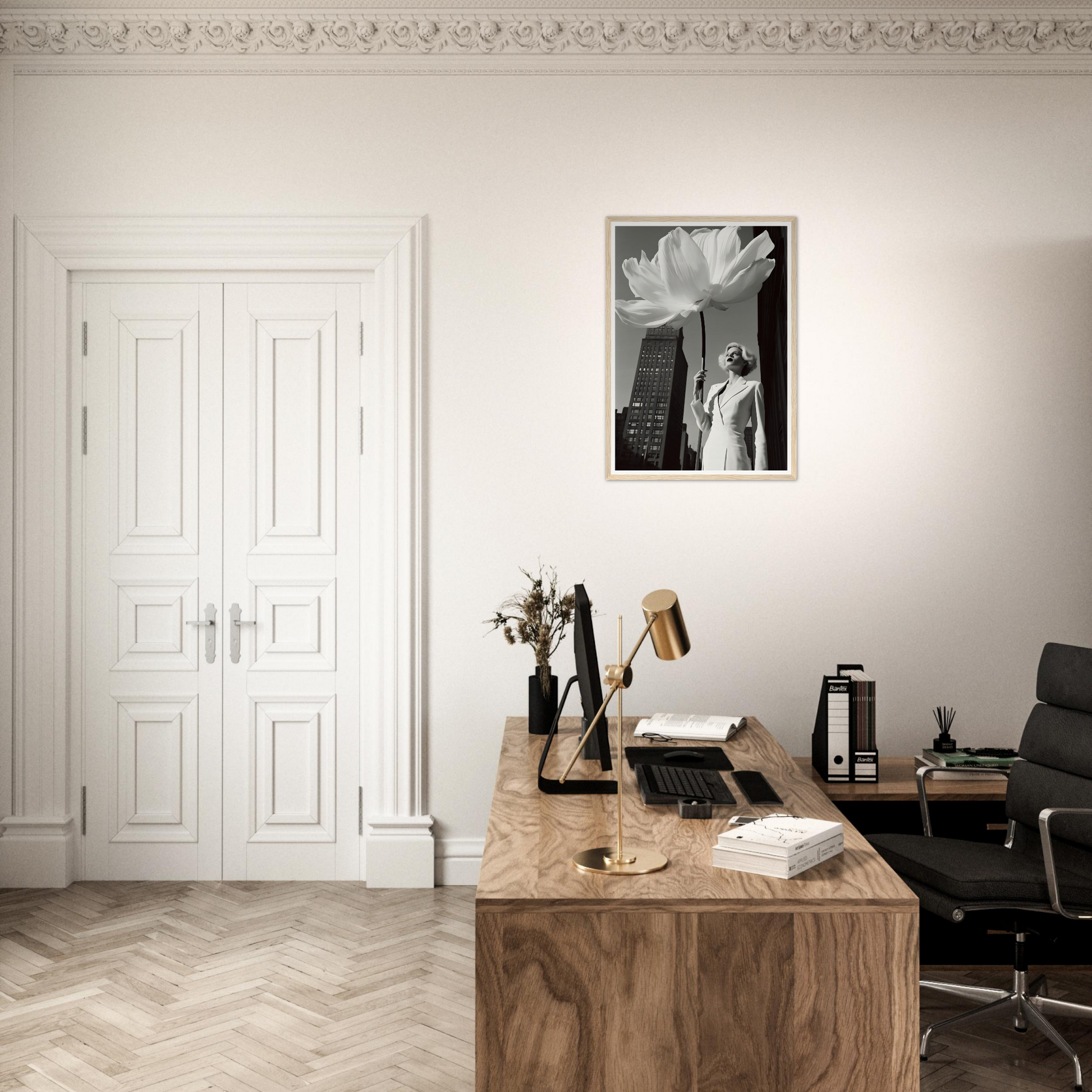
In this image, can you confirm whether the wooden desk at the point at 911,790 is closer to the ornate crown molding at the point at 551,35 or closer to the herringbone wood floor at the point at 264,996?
the herringbone wood floor at the point at 264,996

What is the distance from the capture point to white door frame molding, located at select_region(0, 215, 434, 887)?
3816mm

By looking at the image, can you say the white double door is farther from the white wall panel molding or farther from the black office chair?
the black office chair

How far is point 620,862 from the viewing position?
1.88m

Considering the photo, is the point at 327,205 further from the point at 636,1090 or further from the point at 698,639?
the point at 636,1090

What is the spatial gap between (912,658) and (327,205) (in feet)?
9.71

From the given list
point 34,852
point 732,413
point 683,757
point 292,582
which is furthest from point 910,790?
point 34,852

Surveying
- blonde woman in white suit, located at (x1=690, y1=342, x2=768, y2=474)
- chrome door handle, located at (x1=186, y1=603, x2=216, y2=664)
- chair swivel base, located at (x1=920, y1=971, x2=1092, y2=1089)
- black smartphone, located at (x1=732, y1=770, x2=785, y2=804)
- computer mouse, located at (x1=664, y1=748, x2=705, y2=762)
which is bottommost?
chair swivel base, located at (x1=920, y1=971, x2=1092, y2=1089)

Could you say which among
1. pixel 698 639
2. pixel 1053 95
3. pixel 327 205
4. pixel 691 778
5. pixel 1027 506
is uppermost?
pixel 1053 95

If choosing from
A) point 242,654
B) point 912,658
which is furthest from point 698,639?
point 242,654

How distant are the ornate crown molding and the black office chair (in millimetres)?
2456

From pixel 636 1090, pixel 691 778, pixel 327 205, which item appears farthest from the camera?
pixel 327 205

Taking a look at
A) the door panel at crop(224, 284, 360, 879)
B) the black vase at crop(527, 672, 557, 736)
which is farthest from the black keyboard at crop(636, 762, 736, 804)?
the door panel at crop(224, 284, 360, 879)

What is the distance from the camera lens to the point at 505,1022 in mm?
1729

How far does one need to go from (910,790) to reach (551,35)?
3.13 m
